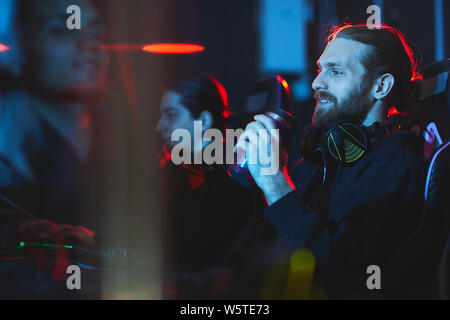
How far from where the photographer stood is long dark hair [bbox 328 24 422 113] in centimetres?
142

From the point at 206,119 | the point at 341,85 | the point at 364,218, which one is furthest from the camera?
the point at 206,119

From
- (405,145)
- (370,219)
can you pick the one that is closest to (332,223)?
(370,219)

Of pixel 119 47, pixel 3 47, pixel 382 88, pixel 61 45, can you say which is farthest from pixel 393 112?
pixel 3 47

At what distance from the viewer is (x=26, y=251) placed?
149 cm

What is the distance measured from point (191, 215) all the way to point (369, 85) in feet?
2.38

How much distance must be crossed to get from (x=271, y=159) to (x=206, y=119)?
286mm

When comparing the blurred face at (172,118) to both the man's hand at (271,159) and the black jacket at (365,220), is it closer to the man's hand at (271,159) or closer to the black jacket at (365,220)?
the man's hand at (271,159)

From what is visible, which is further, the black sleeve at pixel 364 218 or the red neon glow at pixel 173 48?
the red neon glow at pixel 173 48

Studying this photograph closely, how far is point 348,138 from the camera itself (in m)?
1.34

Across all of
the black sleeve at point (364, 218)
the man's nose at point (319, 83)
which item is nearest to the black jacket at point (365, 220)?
the black sleeve at point (364, 218)

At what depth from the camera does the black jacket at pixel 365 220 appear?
4.35ft

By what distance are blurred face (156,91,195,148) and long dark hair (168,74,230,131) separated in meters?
0.02

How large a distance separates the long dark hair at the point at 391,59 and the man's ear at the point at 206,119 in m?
0.47

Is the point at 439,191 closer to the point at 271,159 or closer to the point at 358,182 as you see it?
the point at 358,182
